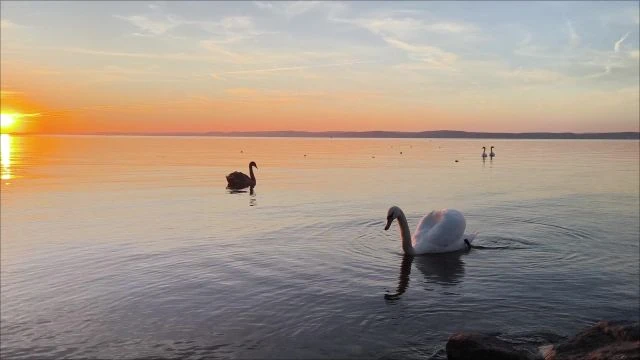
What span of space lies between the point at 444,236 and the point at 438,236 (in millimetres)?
181

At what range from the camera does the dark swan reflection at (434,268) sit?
44.2 ft

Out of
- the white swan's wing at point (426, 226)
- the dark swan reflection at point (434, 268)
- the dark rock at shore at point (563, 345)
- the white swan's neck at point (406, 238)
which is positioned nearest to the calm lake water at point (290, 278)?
the dark swan reflection at point (434, 268)

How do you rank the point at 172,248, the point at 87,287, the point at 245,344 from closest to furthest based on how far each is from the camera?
Answer: the point at 245,344, the point at 87,287, the point at 172,248

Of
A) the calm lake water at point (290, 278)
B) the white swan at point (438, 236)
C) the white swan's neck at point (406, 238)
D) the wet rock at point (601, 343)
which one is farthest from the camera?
the white swan at point (438, 236)

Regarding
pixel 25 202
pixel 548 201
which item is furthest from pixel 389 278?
pixel 25 202

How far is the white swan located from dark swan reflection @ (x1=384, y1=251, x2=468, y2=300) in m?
0.22

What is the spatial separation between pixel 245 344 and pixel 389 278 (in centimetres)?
523

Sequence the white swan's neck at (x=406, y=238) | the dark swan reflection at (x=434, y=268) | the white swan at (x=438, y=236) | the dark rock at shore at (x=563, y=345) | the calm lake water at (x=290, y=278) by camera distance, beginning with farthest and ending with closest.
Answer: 1. the white swan at (x=438, y=236)
2. the white swan's neck at (x=406, y=238)
3. the dark swan reflection at (x=434, y=268)
4. the calm lake water at (x=290, y=278)
5. the dark rock at shore at (x=563, y=345)

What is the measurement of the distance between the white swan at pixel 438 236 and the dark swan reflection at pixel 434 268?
219 mm

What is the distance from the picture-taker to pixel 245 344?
31.8 feet

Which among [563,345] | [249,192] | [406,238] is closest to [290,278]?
[406,238]

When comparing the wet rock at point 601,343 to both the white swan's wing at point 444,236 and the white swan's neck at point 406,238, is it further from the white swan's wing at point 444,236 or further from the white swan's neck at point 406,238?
the white swan's wing at point 444,236

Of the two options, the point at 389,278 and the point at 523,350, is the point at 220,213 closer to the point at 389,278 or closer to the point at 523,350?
the point at 389,278

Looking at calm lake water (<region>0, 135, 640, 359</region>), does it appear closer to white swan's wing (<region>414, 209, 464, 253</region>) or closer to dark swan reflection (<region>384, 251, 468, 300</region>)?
dark swan reflection (<region>384, 251, 468, 300</region>)
